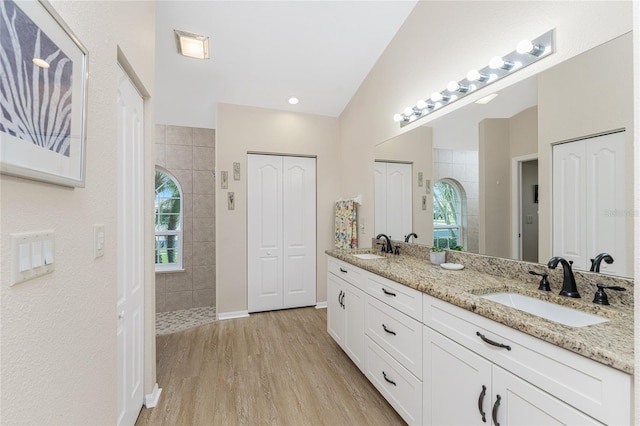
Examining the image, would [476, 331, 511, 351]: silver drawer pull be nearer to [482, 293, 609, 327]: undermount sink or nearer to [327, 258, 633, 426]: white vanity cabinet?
[327, 258, 633, 426]: white vanity cabinet

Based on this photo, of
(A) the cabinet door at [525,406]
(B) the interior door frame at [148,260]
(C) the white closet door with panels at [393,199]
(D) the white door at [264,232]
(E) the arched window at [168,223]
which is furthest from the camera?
(E) the arched window at [168,223]

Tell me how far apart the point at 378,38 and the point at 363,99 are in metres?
0.70

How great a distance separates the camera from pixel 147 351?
1890 millimetres

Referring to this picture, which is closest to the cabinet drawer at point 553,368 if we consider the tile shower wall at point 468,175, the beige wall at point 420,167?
the tile shower wall at point 468,175

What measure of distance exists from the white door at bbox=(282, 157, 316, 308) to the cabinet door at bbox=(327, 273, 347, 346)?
1129 millimetres

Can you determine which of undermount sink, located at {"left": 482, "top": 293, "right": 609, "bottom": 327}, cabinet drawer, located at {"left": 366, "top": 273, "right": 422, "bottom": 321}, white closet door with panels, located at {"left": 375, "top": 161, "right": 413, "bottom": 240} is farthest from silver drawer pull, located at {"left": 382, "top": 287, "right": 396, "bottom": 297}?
white closet door with panels, located at {"left": 375, "top": 161, "right": 413, "bottom": 240}

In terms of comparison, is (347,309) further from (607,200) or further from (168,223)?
(168,223)

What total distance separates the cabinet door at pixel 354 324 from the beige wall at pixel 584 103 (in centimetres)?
125

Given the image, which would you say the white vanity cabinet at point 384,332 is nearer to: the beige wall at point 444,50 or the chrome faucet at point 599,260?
the chrome faucet at point 599,260

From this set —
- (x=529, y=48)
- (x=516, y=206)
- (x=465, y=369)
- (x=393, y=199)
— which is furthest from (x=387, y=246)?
(x=529, y=48)

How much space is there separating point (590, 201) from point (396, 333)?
4.00 feet

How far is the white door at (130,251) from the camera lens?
4.86 feet

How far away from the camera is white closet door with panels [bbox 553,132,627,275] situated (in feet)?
3.95

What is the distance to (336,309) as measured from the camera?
2656mm
